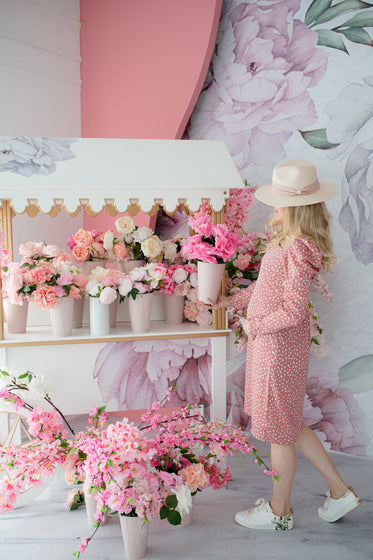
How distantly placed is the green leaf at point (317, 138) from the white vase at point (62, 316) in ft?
5.43

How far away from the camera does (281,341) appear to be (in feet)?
6.54

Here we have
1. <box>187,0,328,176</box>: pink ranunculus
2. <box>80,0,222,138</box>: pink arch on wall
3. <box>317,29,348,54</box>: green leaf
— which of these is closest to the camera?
<box>317,29,348,54</box>: green leaf

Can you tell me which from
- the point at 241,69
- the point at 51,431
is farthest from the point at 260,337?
the point at 241,69

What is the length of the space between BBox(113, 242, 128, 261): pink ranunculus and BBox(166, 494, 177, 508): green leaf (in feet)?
4.04

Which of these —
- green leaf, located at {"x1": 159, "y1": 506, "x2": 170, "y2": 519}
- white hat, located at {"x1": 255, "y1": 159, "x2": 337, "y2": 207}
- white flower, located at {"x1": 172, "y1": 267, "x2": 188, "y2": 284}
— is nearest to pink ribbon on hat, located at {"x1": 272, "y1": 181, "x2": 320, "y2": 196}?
white hat, located at {"x1": 255, "y1": 159, "x2": 337, "y2": 207}

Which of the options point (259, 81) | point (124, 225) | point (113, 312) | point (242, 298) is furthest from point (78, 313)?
point (259, 81)

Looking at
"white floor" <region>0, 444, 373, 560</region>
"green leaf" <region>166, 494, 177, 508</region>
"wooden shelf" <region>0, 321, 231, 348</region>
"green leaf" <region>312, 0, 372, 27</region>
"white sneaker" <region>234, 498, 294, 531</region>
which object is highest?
"green leaf" <region>312, 0, 372, 27</region>

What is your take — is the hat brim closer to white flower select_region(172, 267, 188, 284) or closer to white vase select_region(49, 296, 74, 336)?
white flower select_region(172, 267, 188, 284)

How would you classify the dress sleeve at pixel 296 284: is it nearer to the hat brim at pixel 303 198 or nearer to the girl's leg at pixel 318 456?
the hat brim at pixel 303 198

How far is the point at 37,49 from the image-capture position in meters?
3.31

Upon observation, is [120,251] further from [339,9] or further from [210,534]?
[339,9]

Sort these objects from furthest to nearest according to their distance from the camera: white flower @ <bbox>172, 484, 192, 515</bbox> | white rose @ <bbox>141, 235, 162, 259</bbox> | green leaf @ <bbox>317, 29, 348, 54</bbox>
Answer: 1. green leaf @ <bbox>317, 29, 348, 54</bbox>
2. white rose @ <bbox>141, 235, 162, 259</bbox>
3. white flower @ <bbox>172, 484, 192, 515</bbox>

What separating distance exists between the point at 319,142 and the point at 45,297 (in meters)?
1.78

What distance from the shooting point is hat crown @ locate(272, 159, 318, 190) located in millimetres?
1968
